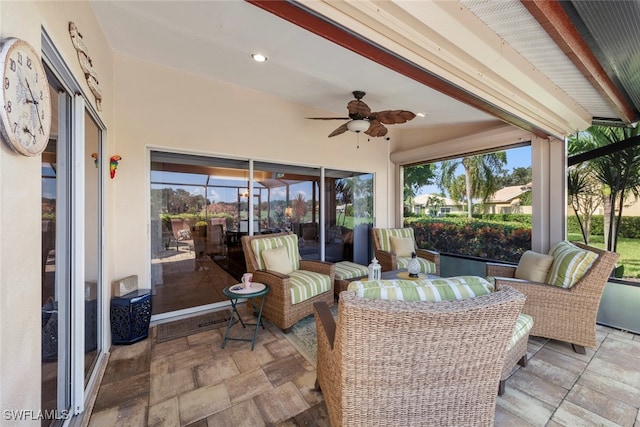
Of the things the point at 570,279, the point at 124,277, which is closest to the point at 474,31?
the point at 570,279

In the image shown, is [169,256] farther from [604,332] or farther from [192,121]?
[604,332]

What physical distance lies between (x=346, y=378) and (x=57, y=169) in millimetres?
2031

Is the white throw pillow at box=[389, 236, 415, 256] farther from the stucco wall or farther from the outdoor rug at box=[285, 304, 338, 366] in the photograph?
the stucco wall

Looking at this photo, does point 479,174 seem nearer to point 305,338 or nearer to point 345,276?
point 345,276

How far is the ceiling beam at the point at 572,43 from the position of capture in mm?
1556

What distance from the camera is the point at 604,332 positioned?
2.90 meters

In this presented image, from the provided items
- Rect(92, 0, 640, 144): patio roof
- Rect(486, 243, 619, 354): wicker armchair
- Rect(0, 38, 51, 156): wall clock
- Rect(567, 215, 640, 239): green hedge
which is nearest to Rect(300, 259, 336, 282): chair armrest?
Rect(486, 243, 619, 354): wicker armchair

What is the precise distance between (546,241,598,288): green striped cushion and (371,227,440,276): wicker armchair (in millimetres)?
1583

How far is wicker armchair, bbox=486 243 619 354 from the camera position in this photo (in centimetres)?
234

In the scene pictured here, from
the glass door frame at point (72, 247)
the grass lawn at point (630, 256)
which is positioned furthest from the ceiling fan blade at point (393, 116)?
the grass lawn at point (630, 256)

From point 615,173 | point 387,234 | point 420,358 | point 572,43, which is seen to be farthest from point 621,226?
point 420,358

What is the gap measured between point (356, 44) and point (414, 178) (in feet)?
14.0

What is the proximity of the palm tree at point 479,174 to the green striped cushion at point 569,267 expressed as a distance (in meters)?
1.84

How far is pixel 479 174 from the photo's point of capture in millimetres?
4438
